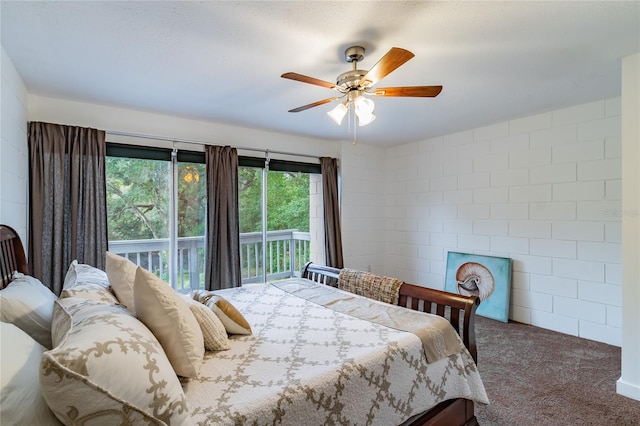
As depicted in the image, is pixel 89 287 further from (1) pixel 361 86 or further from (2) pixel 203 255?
(2) pixel 203 255

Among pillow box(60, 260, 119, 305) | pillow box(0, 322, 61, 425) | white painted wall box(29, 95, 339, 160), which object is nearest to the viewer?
pillow box(0, 322, 61, 425)

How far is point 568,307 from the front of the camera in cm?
322

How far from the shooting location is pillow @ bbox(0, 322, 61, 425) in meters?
0.72

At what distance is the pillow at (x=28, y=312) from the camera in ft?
4.03

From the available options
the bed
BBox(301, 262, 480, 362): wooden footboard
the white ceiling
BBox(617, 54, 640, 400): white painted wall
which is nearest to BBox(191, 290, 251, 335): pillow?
the bed

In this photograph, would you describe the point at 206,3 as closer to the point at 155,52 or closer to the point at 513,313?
the point at 155,52

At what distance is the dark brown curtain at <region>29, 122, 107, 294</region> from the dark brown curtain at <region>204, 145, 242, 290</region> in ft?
3.22

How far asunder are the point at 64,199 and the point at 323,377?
285cm

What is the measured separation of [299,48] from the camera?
1959 millimetres

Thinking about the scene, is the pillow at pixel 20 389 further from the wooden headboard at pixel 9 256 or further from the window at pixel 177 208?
the window at pixel 177 208

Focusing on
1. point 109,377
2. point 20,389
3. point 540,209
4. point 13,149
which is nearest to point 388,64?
point 109,377

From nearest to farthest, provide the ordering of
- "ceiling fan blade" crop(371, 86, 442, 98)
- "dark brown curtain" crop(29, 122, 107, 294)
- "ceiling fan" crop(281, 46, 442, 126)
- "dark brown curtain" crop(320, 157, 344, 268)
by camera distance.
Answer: "ceiling fan" crop(281, 46, 442, 126)
"ceiling fan blade" crop(371, 86, 442, 98)
"dark brown curtain" crop(29, 122, 107, 294)
"dark brown curtain" crop(320, 157, 344, 268)

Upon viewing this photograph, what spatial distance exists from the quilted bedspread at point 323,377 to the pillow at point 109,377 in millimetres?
220

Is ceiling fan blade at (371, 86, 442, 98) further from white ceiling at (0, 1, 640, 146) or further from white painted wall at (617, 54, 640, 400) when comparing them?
white painted wall at (617, 54, 640, 400)
